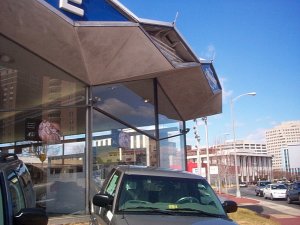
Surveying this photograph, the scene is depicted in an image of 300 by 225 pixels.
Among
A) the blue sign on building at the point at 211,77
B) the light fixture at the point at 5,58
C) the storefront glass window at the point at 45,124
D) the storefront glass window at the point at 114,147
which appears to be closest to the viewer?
the light fixture at the point at 5,58

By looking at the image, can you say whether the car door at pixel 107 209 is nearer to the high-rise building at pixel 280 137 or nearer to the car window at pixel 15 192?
the car window at pixel 15 192

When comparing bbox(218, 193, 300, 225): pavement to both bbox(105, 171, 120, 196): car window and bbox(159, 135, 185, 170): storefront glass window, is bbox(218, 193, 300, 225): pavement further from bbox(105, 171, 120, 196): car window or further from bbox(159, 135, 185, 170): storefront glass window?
bbox(105, 171, 120, 196): car window

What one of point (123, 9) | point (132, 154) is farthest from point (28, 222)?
point (132, 154)

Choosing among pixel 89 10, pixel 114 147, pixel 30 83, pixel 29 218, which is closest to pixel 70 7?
pixel 89 10

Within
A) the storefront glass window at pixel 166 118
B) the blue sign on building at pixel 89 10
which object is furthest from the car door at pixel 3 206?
the storefront glass window at pixel 166 118

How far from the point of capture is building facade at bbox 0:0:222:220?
11070mm

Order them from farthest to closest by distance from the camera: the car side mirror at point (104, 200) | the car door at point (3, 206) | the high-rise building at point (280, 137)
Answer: the high-rise building at point (280, 137) → the car side mirror at point (104, 200) → the car door at point (3, 206)

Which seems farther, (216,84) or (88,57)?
(216,84)

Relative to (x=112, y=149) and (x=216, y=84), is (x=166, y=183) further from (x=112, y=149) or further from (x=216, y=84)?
(x=216, y=84)

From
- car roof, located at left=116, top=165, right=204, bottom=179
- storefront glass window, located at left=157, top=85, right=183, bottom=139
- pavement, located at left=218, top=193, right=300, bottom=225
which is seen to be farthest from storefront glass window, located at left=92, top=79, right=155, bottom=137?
car roof, located at left=116, top=165, right=204, bottom=179

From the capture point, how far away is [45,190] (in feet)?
39.4

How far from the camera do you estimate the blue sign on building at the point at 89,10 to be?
419 inches

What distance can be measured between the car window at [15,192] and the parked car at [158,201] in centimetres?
118

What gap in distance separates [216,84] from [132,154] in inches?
224
